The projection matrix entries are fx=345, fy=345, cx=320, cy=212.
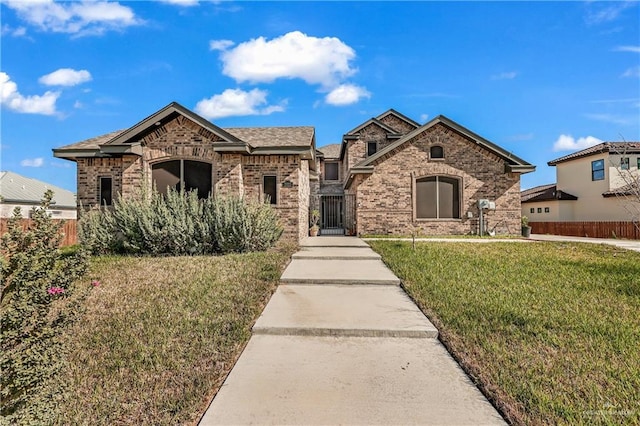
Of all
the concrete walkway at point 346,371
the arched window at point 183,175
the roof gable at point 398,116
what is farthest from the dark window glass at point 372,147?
the concrete walkway at point 346,371

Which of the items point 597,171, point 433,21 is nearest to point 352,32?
point 433,21

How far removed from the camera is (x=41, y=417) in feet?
7.12

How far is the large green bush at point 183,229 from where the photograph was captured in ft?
31.0

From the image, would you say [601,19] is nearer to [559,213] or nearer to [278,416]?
[278,416]

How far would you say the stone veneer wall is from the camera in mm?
15359

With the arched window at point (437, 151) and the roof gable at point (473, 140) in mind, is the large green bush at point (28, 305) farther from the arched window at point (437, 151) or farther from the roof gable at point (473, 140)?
the arched window at point (437, 151)

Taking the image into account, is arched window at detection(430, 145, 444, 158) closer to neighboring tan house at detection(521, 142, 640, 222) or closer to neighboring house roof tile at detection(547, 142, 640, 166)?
neighboring house roof tile at detection(547, 142, 640, 166)

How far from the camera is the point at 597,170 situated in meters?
22.5

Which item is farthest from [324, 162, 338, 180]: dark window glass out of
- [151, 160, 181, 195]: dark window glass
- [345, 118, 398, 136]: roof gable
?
[151, 160, 181, 195]: dark window glass

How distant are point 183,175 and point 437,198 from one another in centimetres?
1073

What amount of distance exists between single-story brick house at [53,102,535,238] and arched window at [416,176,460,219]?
1.8 inches

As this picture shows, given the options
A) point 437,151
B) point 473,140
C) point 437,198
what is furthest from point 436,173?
point 473,140

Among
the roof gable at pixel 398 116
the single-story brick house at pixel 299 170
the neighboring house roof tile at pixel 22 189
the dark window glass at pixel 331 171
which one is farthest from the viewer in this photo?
the dark window glass at pixel 331 171

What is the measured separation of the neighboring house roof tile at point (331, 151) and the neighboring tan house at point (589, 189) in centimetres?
1596
